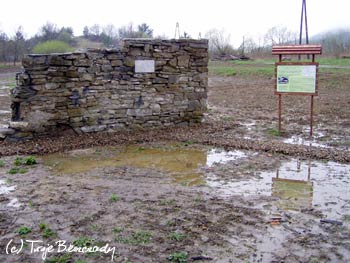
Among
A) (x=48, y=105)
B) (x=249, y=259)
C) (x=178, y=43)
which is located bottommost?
(x=249, y=259)

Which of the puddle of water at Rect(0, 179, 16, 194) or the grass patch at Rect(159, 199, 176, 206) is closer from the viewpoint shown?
the grass patch at Rect(159, 199, 176, 206)

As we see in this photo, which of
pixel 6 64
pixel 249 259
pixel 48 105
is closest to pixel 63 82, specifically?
pixel 48 105

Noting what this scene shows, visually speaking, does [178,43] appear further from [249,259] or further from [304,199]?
[249,259]

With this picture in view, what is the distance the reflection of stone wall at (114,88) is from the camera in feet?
29.6

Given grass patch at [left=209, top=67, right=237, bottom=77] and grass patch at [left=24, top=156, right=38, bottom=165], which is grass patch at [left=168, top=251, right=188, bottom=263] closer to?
grass patch at [left=24, top=156, right=38, bottom=165]

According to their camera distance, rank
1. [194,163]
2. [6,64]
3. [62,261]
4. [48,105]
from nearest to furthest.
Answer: [62,261], [194,163], [48,105], [6,64]

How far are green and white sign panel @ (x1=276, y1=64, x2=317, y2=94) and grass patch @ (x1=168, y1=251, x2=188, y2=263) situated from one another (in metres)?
6.87

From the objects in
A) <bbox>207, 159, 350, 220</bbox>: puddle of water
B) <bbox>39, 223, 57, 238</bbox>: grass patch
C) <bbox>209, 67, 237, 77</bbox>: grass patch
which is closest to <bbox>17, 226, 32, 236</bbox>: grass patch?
<bbox>39, 223, 57, 238</bbox>: grass patch

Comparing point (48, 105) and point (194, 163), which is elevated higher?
point (48, 105)

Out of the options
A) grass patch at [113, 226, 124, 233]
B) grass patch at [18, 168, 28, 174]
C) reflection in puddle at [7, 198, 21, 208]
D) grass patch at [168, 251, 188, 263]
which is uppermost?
grass patch at [18, 168, 28, 174]

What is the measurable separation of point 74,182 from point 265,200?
2.95 metres

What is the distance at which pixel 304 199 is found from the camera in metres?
5.84

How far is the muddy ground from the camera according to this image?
4.31 metres

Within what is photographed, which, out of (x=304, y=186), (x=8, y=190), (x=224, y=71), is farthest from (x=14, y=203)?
(x=224, y=71)
